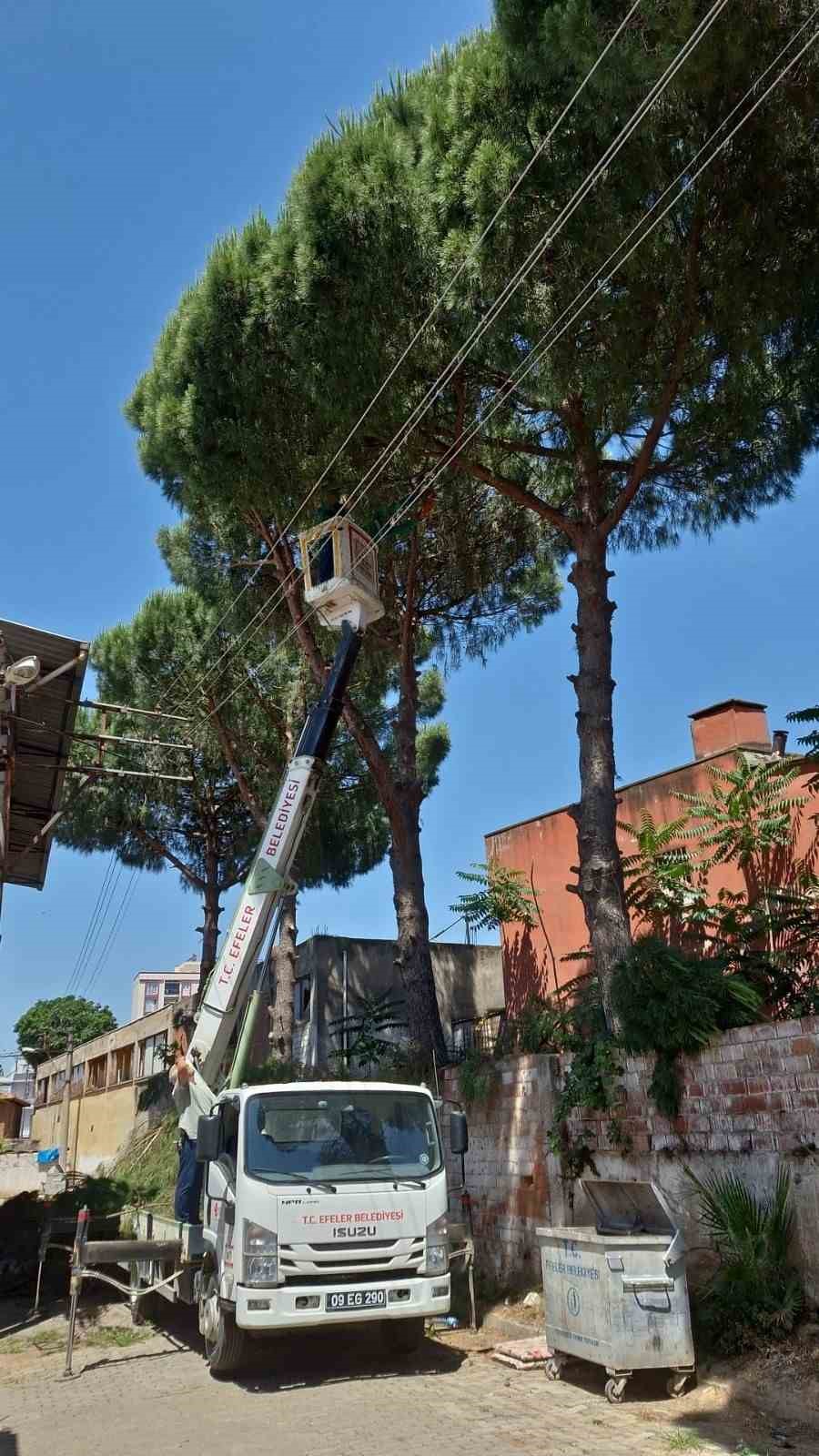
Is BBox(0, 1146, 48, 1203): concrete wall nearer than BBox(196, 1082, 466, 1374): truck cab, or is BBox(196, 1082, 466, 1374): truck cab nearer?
BBox(196, 1082, 466, 1374): truck cab

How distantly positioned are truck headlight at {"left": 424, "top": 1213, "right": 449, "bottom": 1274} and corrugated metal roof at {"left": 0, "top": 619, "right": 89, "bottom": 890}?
6.70 m

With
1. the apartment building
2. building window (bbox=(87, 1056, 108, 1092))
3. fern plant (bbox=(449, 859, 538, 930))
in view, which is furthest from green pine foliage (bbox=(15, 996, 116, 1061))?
fern plant (bbox=(449, 859, 538, 930))

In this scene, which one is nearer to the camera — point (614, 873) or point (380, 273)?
point (614, 873)

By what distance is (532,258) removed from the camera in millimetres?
9305

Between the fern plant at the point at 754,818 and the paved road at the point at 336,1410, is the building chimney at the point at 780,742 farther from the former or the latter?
the paved road at the point at 336,1410

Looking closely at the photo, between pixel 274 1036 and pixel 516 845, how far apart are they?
5052mm

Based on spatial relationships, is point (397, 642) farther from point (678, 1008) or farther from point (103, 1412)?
point (103, 1412)

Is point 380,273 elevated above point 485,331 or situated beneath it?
elevated above

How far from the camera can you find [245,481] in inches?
468

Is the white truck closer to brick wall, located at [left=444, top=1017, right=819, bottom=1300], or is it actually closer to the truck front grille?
the truck front grille

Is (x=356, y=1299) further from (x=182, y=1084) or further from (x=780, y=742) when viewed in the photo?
(x=780, y=742)

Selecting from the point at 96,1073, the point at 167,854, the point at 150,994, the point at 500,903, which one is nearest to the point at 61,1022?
the point at 150,994

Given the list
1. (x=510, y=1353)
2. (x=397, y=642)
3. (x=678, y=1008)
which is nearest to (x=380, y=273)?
(x=397, y=642)

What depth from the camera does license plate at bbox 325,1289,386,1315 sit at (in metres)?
6.84
